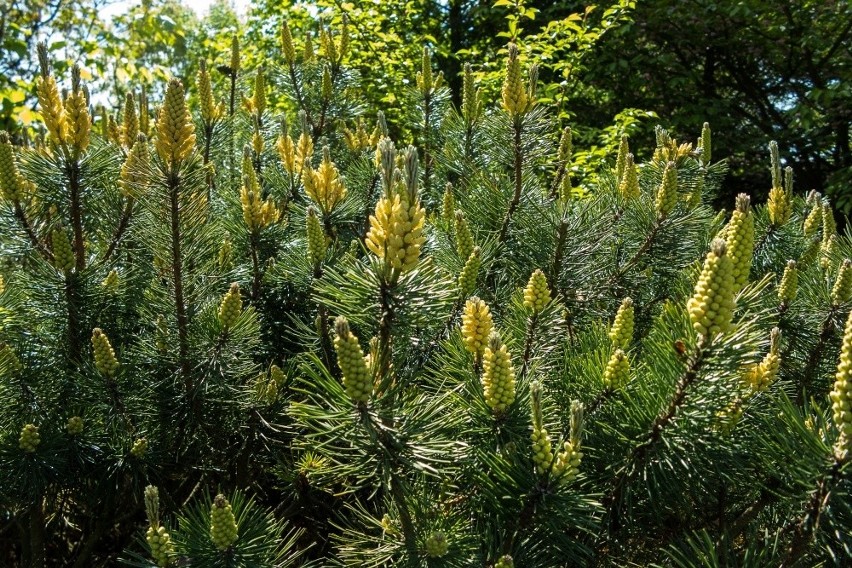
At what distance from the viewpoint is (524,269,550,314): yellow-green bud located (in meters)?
1.68

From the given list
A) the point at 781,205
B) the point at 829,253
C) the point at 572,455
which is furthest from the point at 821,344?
the point at 572,455

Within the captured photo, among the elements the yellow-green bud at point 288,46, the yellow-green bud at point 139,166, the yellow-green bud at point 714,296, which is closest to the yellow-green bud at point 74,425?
the yellow-green bud at point 139,166

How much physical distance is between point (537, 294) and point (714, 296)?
52 centimetres

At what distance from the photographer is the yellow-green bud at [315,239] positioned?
6.32ft

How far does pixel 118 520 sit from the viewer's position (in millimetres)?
2143

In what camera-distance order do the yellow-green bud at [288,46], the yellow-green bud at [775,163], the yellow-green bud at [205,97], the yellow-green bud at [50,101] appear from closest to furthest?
the yellow-green bud at [50,101] < the yellow-green bud at [775,163] < the yellow-green bud at [205,97] < the yellow-green bud at [288,46]

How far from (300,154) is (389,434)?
5.14 ft

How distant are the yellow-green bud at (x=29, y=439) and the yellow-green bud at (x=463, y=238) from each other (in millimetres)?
1133

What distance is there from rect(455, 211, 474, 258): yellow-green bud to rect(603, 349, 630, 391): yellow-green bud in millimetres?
540

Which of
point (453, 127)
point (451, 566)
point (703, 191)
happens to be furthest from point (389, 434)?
point (703, 191)

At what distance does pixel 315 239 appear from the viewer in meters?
1.99

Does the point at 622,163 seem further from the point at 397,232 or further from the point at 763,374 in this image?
the point at 397,232

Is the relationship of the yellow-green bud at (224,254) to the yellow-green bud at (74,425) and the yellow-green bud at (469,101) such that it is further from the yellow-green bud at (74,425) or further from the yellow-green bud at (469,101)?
the yellow-green bud at (469,101)

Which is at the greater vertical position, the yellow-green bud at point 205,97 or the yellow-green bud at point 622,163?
the yellow-green bud at point 205,97
